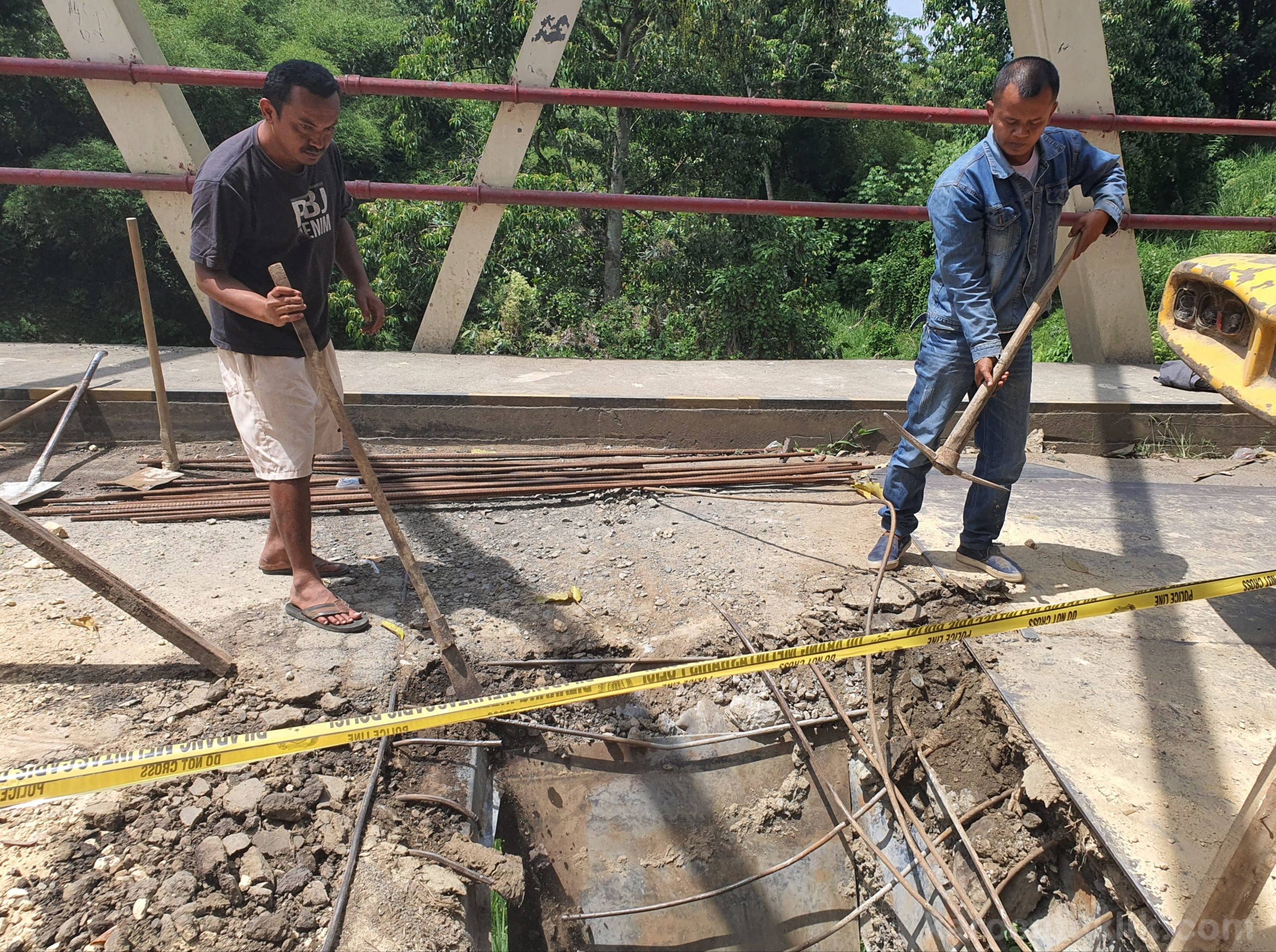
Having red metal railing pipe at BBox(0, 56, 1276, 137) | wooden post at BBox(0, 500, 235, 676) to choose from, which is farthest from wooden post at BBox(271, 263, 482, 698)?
red metal railing pipe at BBox(0, 56, 1276, 137)

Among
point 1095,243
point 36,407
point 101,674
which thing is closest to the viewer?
point 101,674

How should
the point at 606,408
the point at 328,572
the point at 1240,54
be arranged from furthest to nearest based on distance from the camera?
1. the point at 1240,54
2. the point at 606,408
3. the point at 328,572

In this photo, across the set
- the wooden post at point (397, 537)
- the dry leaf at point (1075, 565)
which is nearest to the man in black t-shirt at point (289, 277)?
the wooden post at point (397, 537)

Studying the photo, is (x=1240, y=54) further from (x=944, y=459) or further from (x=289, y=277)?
(x=289, y=277)

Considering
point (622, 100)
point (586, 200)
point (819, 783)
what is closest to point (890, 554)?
point (819, 783)

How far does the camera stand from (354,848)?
2.13m

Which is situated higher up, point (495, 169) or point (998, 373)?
point (495, 169)

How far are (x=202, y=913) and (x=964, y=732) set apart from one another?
222 centimetres

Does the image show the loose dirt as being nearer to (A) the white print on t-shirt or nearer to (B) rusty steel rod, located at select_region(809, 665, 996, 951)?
(B) rusty steel rod, located at select_region(809, 665, 996, 951)

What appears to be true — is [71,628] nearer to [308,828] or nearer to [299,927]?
[308,828]

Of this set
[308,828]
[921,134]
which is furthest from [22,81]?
[308,828]

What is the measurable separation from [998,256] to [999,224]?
0.36ft

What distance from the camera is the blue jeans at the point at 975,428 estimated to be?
10.0 feet

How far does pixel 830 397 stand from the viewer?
15.8 ft
